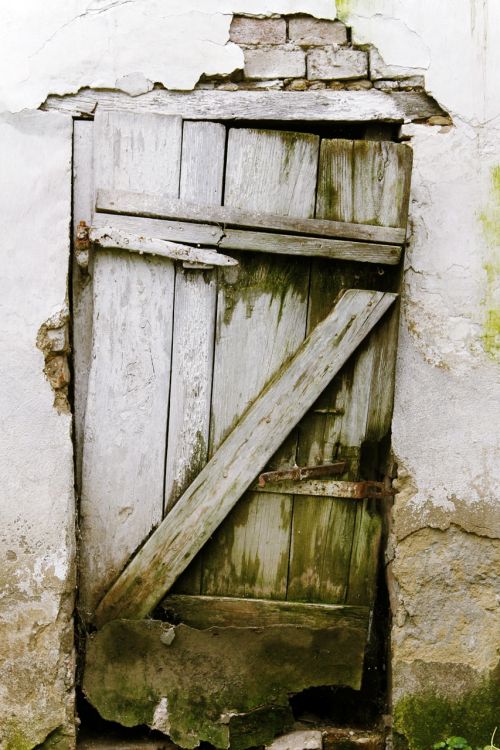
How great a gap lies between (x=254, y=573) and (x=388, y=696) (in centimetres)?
67

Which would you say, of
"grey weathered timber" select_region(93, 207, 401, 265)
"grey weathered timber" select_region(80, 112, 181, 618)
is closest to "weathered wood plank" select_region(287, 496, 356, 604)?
"grey weathered timber" select_region(80, 112, 181, 618)

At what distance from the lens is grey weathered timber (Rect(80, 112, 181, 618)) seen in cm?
245

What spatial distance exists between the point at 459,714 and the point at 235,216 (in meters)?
1.93

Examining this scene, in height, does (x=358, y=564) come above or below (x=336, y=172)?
below

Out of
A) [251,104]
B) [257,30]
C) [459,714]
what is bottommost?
[459,714]

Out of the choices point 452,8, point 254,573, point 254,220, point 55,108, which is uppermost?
point 452,8

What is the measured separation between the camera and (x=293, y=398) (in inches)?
101

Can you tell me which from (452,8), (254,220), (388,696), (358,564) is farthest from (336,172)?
(388,696)

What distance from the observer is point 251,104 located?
2527 millimetres

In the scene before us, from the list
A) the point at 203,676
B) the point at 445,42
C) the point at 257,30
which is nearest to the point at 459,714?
the point at 203,676

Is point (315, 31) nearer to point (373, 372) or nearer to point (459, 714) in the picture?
point (373, 372)

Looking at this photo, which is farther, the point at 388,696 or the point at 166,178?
the point at 388,696

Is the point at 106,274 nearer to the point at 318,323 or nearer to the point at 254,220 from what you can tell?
the point at 254,220

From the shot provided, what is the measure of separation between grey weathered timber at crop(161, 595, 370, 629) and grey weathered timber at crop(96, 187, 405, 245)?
132 centimetres
